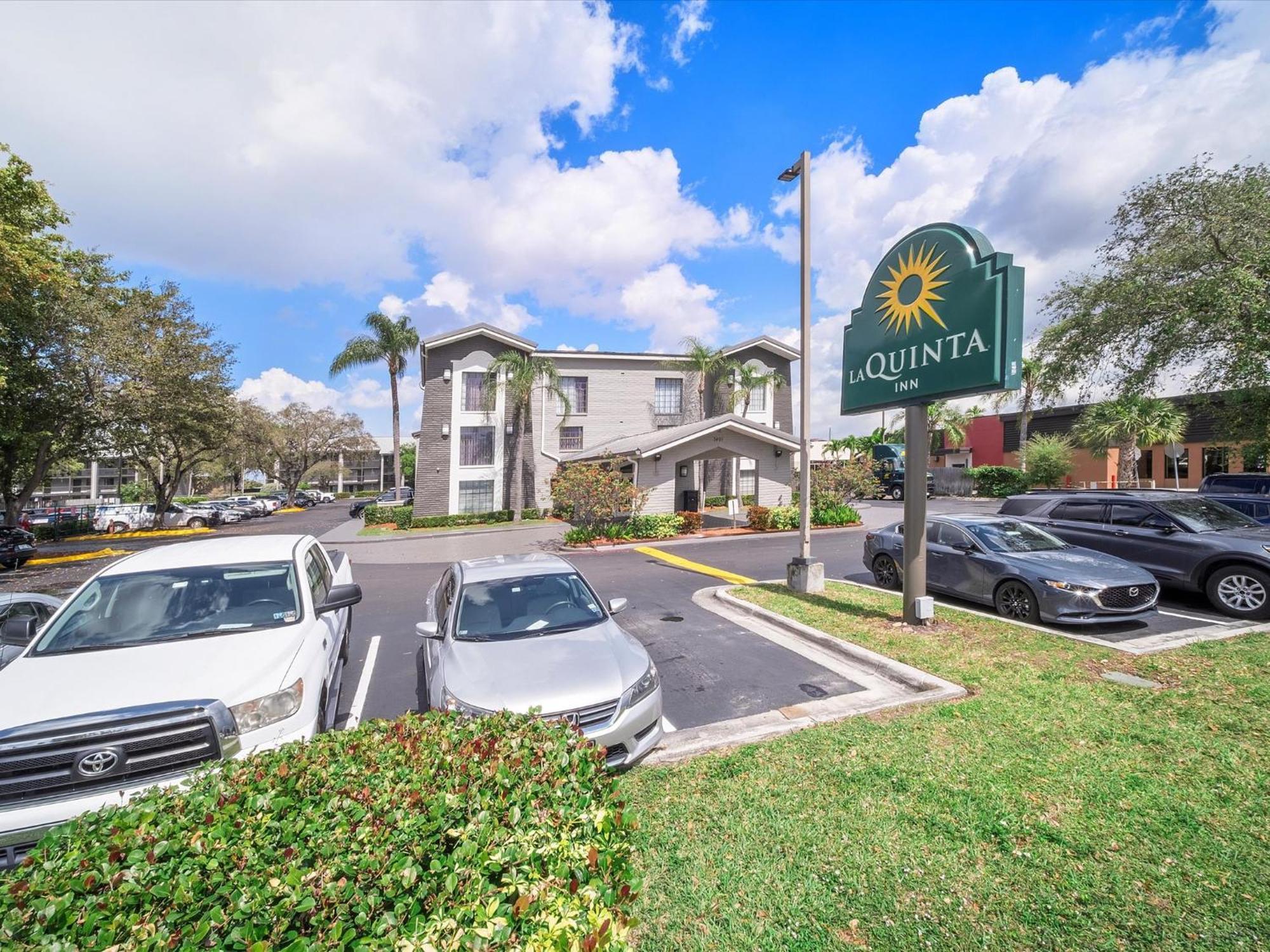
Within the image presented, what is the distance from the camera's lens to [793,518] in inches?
826

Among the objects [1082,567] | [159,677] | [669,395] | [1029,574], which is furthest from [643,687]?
[669,395]

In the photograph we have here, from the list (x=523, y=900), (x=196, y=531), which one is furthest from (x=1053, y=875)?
(x=196, y=531)

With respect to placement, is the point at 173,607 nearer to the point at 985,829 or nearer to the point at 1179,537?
the point at 985,829

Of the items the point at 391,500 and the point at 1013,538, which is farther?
the point at 391,500

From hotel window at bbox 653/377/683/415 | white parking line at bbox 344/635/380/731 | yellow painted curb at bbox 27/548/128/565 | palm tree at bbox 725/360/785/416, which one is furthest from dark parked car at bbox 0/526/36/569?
palm tree at bbox 725/360/785/416

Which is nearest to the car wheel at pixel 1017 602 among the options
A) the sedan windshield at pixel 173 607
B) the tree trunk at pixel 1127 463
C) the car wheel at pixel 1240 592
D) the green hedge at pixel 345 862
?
the car wheel at pixel 1240 592

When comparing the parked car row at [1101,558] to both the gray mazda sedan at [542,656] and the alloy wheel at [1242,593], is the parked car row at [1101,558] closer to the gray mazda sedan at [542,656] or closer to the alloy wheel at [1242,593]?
the alloy wheel at [1242,593]

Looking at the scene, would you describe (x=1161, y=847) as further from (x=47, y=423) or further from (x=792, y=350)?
(x=47, y=423)

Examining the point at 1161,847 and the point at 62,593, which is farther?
the point at 62,593

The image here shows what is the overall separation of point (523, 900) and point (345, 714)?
16.1ft

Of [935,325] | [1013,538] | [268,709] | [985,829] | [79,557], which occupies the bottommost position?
[79,557]

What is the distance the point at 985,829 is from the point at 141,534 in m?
35.9

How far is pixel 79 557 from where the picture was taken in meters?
20.0

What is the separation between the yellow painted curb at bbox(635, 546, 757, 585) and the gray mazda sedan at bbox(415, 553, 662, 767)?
654 cm
